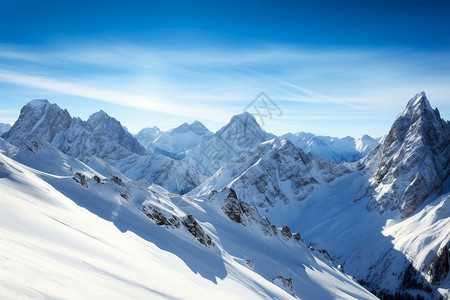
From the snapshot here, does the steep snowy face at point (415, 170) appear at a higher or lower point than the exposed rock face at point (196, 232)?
higher

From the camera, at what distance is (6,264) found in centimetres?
1297

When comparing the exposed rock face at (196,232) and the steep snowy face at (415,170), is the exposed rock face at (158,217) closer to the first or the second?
the exposed rock face at (196,232)

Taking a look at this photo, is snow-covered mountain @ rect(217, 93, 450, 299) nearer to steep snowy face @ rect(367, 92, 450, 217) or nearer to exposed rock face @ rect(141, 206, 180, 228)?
steep snowy face @ rect(367, 92, 450, 217)

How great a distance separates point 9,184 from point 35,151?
215ft

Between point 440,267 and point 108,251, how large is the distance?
145 m

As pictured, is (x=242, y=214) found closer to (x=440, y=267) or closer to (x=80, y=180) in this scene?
(x=80, y=180)

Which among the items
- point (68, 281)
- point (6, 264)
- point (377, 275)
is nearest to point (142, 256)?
point (68, 281)

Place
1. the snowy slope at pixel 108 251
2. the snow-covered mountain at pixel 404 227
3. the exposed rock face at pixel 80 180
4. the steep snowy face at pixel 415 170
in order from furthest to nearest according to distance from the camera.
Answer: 1. the steep snowy face at pixel 415 170
2. the snow-covered mountain at pixel 404 227
3. the exposed rock face at pixel 80 180
4. the snowy slope at pixel 108 251

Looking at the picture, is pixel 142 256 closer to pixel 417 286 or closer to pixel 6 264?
pixel 6 264

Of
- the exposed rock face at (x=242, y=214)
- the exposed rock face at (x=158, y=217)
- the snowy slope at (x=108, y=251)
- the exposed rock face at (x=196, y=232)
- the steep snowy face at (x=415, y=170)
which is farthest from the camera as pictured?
the steep snowy face at (x=415, y=170)

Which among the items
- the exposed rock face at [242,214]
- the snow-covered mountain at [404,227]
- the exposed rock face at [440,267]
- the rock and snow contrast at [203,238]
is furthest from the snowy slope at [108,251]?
the snow-covered mountain at [404,227]

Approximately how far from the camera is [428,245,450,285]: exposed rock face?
124375 millimetres

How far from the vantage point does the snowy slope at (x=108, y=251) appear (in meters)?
14.8

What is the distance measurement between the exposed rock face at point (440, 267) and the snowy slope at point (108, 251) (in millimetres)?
71458
